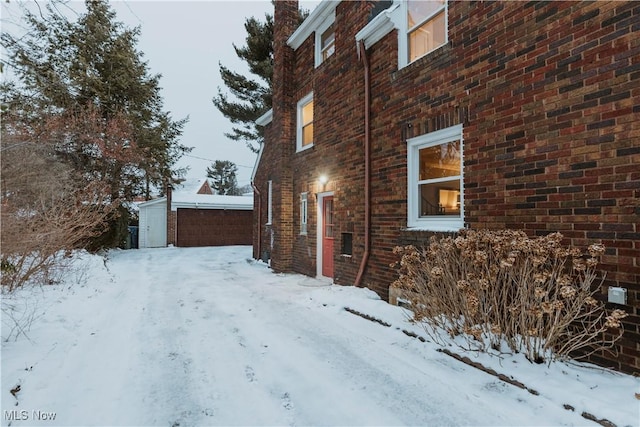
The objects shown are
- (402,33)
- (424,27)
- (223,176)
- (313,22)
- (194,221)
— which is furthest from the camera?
(223,176)

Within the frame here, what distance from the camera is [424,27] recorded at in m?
5.40

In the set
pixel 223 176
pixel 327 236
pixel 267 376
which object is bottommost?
pixel 267 376

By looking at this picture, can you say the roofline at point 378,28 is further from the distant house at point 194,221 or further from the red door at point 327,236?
the distant house at point 194,221

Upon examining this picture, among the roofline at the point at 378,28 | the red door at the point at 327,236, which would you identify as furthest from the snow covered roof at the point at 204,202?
the roofline at the point at 378,28

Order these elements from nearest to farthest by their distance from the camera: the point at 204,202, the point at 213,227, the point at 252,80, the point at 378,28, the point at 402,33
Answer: the point at 402,33, the point at 378,28, the point at 252,80, the point at 204,202, the point at 213,227

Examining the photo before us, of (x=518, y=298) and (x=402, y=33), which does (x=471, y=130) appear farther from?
(x=402, y=33)

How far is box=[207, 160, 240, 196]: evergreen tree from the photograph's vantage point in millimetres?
46219

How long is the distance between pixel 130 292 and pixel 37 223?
211 centimetres

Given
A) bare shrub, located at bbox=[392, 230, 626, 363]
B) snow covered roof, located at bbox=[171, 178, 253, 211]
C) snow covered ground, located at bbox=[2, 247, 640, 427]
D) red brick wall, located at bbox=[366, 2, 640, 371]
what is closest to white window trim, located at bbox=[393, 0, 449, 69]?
red brick wall, located at bbox=[366, 2, 640, 371]

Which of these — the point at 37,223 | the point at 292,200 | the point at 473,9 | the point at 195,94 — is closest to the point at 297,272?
the point at 292,200

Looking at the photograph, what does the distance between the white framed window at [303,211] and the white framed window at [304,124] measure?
1.39 meters

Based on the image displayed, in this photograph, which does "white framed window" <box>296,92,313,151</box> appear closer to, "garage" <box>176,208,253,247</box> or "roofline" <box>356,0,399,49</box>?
"roofline" <box>356,0,399,49</box>

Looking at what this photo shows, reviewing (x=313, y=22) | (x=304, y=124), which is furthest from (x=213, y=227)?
(x=313, y=22)

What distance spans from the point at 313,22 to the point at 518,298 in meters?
8.22
